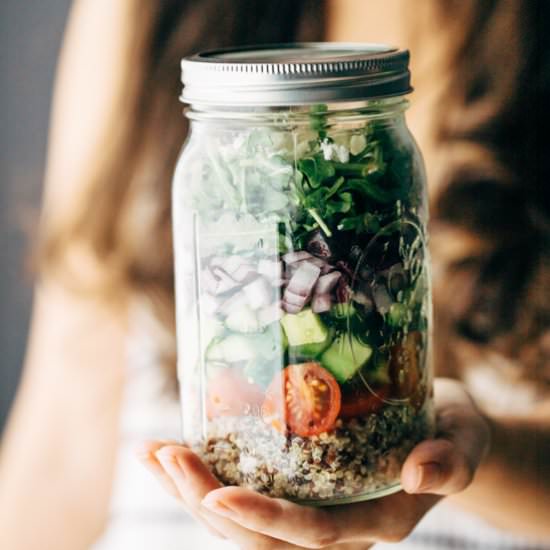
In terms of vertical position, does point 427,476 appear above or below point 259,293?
below

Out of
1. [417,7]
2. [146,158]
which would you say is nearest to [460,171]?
[417,7]

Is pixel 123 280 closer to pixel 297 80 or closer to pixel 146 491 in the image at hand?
pixel 146 491

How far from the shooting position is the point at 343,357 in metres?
0.53

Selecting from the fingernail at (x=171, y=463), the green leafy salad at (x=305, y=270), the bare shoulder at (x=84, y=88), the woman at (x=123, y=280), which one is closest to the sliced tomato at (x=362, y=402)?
the green leafy salad at (x=305, y=270)

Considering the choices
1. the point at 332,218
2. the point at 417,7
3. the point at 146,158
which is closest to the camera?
the point at 332,218

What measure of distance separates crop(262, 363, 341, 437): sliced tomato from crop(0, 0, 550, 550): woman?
0.97 ft

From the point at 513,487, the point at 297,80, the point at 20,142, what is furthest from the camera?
the point at 20,142

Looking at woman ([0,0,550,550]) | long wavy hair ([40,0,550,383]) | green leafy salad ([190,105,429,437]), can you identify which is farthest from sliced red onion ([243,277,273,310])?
long wavy hair ([40,0,550,383])

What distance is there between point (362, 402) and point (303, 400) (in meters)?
0.04

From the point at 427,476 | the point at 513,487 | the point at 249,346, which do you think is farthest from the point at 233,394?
the point at 513,487

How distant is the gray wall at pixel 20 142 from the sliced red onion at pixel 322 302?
681mm

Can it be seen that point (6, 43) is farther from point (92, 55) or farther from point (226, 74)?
point (226, 74)

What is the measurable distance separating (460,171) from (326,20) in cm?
24

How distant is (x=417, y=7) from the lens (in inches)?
37.8
